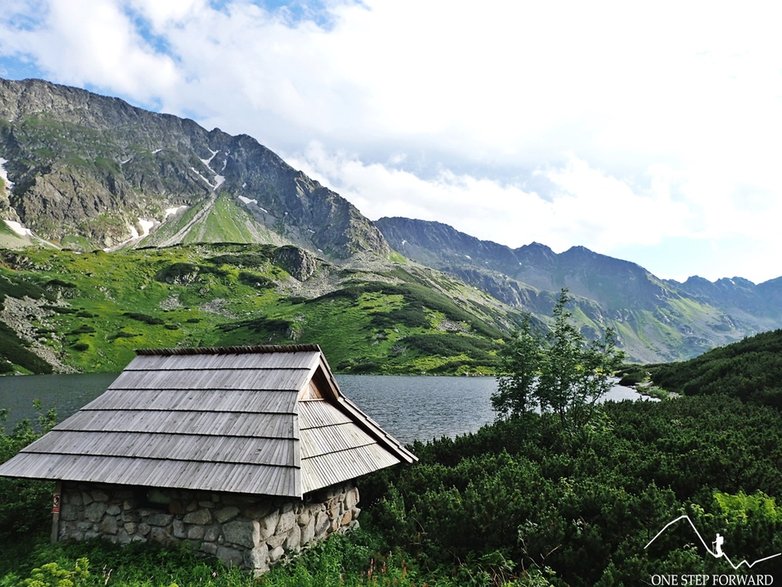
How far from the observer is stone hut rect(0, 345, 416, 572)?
1179 centimetres

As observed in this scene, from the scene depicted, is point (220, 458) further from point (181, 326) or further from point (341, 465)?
point (181, 326)

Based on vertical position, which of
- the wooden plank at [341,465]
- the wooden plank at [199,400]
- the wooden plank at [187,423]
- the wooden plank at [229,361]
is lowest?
the wooden plank at [341,465]

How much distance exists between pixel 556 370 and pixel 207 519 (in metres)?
19.7

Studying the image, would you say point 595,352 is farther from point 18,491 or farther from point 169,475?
point 18,491

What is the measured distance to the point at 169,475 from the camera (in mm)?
12172

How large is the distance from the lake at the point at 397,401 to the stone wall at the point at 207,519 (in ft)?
107

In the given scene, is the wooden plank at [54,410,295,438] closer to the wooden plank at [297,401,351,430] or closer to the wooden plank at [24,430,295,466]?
the wooden plank at [24,430,295,466]

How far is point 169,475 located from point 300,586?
173 inches

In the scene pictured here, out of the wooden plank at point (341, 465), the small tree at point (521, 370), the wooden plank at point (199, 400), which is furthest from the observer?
the small tree at point (521, 370)

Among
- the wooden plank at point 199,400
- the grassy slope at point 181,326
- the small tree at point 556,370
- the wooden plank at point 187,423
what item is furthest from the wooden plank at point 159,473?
the grassy slope at point 181,326

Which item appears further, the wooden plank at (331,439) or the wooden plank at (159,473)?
the wooden plank at (331,439)

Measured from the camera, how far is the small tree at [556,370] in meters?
26.2

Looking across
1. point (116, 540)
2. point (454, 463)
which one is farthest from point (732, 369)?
point (116, 540)

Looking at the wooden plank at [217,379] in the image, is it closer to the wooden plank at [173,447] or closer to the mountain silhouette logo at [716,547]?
the wooden plank at [173,447]
